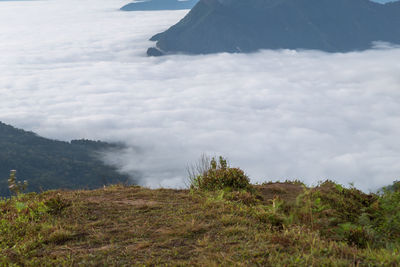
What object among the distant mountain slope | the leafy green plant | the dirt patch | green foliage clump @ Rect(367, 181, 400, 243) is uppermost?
the leafy green plant

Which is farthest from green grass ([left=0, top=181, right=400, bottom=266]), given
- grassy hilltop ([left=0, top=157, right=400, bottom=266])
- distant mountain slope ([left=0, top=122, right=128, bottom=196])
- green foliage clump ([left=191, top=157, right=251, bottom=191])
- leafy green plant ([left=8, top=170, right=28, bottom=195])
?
distant mountain slope ([left=0, top=122, right=128, bottom=196])

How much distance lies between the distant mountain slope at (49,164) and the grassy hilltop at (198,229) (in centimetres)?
13308

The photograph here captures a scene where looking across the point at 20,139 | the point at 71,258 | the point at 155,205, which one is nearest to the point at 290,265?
the point at 71,258

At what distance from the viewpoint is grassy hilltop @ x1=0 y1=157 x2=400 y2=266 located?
4926 millimetres

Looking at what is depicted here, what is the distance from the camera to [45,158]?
16850 cm

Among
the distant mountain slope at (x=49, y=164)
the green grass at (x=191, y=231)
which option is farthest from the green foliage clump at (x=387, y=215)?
the distant mountain slope at (x=49, y=164)

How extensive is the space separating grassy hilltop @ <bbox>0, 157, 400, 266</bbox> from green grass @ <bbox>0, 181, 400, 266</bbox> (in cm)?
2

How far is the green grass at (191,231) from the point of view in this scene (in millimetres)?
4910

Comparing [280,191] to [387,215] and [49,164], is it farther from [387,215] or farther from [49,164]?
[49,164]

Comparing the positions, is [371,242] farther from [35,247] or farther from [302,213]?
[35,247]

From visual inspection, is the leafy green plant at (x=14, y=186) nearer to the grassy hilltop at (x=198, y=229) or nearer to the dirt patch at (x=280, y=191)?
the grassy hilltop at (x=198, y=229)

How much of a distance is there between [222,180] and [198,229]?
133 inches

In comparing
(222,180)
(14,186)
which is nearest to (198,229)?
(222,180)

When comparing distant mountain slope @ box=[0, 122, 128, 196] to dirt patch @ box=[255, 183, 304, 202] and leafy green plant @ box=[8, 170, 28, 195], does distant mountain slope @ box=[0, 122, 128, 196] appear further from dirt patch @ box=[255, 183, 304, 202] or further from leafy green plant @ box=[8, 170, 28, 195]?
dirt patch @ box=[255, 183, 304, 202]
